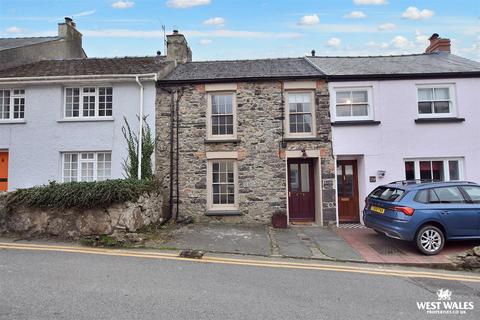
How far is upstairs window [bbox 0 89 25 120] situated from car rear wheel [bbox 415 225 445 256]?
48.6 feet

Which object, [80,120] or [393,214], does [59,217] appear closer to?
[80,120]

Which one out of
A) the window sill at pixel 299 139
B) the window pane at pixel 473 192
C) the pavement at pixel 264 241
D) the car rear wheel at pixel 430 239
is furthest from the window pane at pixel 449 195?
the window sill at pixel 299 139

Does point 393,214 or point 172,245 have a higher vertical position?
point 393,214

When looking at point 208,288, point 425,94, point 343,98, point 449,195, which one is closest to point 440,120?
point 425,94

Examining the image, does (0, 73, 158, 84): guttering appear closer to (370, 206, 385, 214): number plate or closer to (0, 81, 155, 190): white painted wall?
(0, 81, 155, 190): white painted wall

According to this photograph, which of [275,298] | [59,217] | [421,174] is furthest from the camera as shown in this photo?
[421,174]

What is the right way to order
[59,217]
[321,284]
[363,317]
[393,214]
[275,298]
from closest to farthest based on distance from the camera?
[363,317] < [275,298] < [321,284] < [393,214] < [59,217]

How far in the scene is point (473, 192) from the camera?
27.4ft

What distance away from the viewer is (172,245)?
855 centimetres

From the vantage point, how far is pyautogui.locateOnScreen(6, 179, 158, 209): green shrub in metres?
9.00

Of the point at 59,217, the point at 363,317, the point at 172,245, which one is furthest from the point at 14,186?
the point at 363,317

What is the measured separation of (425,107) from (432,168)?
2379mm

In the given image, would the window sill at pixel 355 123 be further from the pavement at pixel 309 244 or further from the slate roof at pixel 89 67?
the slate roof at pixel 89 67

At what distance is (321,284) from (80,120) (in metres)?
10.9
